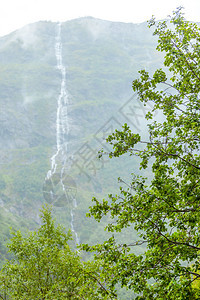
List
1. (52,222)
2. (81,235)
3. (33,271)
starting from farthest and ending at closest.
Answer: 1. (81,235)
2. (52,222)
3. (33,271)

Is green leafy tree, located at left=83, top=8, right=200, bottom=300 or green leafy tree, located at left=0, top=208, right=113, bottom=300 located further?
green leafy tree, located at left=0, top=208, right=113, bottom=300

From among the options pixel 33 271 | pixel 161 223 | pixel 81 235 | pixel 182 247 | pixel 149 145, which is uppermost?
pixel 81 235

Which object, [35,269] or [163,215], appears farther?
[35,269]

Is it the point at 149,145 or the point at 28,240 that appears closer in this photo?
the point at 149,145

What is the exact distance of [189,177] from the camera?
8.18 meters

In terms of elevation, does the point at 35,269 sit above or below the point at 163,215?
above

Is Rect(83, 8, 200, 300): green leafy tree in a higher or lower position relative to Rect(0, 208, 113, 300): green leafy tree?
lower

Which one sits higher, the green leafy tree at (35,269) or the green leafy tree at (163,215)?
the green leafy tree at (35,269)

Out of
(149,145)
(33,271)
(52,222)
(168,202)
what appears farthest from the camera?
(52,222)

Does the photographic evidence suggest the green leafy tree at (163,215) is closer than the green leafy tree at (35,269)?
Yes

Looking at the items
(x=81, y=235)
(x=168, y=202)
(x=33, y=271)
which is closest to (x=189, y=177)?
(x=168, y=202)

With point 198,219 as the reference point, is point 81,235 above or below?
above

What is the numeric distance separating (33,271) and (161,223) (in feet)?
35.1

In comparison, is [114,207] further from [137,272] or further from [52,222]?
[52,222]
